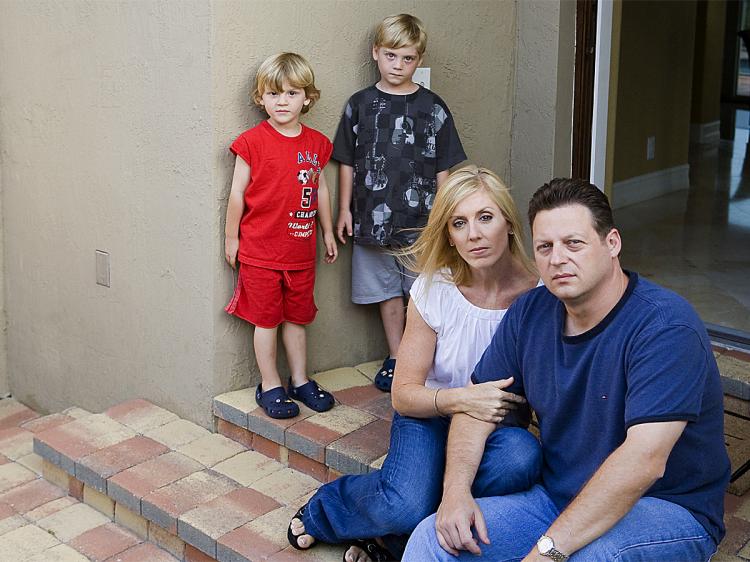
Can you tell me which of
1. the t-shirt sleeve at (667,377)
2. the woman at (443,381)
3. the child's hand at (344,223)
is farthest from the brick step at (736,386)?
the child's hand at (344,223)

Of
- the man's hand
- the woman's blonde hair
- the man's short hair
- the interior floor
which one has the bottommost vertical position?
the interior floor

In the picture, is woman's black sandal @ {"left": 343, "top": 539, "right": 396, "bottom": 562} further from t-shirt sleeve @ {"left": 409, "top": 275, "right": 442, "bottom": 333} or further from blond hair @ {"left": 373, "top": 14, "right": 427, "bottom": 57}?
blond hair @ {"left": 373, "top": 14, "right": 427, "bottom": 57}

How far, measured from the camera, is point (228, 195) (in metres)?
3.10

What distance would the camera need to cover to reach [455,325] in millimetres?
2418

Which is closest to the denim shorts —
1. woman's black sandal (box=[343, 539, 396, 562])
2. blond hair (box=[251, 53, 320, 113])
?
blond hair (box=[251, 53, 320, 113])

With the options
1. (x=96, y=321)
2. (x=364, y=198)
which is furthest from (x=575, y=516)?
(x=96, y=321)

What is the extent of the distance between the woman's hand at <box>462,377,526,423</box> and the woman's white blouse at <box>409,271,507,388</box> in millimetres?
199

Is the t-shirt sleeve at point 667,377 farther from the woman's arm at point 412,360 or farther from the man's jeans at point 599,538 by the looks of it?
the woman's arm at point 412,360

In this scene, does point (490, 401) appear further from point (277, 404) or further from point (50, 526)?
point (50, 526)

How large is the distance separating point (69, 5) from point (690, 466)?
2.62 metres

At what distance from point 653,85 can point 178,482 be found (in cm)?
428

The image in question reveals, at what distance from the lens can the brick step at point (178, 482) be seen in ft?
8.67

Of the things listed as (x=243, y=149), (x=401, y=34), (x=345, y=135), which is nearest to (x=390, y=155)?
(x=345, y=135)

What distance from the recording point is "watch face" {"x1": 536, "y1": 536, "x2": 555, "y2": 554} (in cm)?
190
